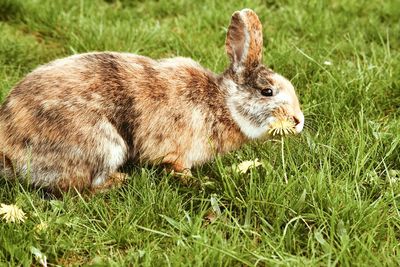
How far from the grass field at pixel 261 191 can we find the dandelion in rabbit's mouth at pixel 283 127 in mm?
64

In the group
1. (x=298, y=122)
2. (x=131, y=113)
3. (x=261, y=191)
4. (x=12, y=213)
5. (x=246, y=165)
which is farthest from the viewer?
(x=298, y=122)

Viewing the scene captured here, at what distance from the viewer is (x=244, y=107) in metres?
4.32

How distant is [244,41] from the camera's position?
435 cm

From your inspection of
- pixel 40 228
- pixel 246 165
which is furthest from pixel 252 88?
pixel 40 228

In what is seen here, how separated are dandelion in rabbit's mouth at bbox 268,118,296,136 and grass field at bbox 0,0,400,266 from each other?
64 millimetres

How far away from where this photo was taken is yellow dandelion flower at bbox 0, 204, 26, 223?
3576 mm

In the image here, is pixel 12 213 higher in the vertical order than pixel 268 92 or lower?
lower

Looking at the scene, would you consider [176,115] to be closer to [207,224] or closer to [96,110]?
[96,110]

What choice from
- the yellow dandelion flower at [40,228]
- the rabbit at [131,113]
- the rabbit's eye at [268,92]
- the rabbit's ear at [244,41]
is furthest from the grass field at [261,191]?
the rabbit's ear at [244,41]

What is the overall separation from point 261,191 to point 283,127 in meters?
0.46

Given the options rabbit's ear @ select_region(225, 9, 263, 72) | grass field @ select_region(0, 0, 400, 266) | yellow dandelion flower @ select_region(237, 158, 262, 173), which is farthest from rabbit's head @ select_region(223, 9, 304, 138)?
yellow dandelion flower @ select_region(237, 158, 262, 173)

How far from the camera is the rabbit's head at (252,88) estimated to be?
14.0 feet

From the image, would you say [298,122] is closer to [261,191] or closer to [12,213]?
[261,191]

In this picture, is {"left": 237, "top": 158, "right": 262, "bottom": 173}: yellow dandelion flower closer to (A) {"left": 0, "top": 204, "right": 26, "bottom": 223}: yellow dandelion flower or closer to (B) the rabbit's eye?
(B) the rabbit's eye
